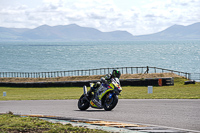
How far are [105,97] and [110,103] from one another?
1.21 ft

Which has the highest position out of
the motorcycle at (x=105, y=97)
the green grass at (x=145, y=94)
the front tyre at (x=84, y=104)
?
the motorcycle at (x=105, y=97)

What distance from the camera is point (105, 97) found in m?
13.3

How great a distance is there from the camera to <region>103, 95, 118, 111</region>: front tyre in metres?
12.8

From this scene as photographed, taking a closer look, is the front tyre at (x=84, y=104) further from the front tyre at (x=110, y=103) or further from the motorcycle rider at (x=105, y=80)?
the front tyre at (x=110, y=103)

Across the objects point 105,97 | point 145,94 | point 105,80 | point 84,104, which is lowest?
point 145,94

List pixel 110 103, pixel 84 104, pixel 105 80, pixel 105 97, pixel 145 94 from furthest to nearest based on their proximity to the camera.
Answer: pixel 145 94, pixel 84 104, pixel 105 97, pixel 110 103, pixel 105 80

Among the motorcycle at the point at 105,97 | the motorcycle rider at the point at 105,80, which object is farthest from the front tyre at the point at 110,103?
the motorcycle rider at the point at 105,80

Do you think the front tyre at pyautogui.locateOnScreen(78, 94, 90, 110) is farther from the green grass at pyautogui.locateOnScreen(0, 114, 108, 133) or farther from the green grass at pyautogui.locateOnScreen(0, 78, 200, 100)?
the green grass at pyautogui.locateOnScreen(0, 78, 200, 100)

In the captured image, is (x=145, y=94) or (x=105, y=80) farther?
(x=145, y=94)

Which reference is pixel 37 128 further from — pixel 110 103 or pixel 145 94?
pixel 145 94

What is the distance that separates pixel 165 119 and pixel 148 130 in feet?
6.07

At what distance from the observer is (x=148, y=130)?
8.88 m

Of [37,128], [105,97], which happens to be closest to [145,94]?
[105,97]

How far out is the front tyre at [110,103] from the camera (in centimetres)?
1281
